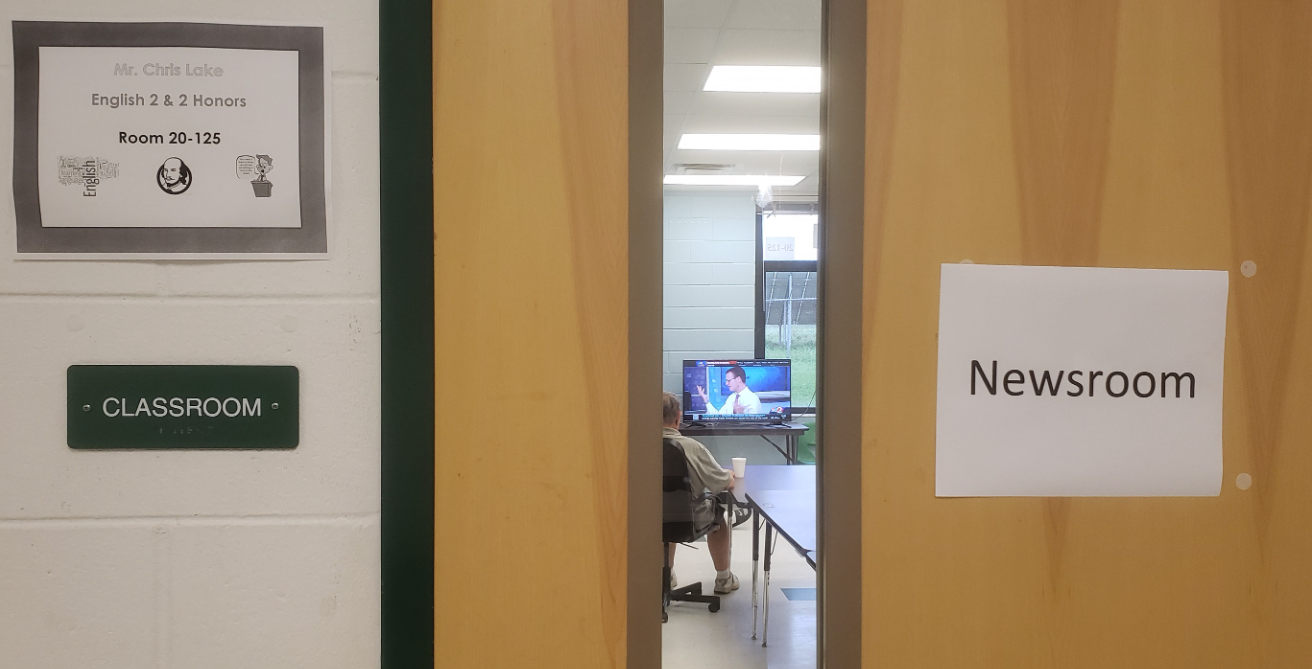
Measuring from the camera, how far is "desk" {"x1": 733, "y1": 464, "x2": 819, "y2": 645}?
243cm

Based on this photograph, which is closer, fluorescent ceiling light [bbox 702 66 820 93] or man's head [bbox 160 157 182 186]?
man's head [bbox 160 157 182 186]

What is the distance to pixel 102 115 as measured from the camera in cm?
80

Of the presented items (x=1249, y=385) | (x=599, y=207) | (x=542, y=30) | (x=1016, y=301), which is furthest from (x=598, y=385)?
(x=1249, y=385)

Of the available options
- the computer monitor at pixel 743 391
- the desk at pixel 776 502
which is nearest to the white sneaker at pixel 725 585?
the desk at pixel 776 502

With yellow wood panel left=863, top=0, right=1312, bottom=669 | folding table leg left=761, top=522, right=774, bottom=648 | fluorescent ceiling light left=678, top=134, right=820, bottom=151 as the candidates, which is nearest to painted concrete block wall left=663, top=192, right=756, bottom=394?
fluorescent ceiling light left=678, top=134, right=820, bottom=151

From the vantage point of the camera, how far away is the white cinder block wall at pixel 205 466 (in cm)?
81

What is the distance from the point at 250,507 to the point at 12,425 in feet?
0.95

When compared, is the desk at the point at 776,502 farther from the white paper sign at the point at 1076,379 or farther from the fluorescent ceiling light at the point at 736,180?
the fluorescent ceiling light at the point at 736,180

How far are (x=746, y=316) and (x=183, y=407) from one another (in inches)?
191

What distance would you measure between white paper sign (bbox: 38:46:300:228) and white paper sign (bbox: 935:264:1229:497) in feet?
2.78

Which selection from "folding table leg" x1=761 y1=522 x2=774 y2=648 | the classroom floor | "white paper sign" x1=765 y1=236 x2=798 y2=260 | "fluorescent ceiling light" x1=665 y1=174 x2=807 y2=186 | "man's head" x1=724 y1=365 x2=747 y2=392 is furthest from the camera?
"white paper sign" x1=765 y1=236 x2=798 y2=260

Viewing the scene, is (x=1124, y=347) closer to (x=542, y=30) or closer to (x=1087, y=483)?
(x=1087, y=483)

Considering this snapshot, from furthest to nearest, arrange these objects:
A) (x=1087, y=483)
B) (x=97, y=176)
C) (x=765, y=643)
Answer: (x=765, y=643)
(x=1087, y=483)
(x=97, y=176)

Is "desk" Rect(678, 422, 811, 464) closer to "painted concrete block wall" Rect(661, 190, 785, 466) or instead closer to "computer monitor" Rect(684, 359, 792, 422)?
"computer monitor" Rect(684, 359, 792, 422)
